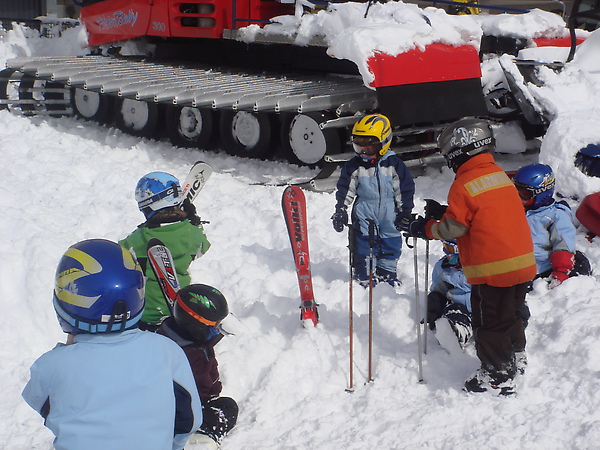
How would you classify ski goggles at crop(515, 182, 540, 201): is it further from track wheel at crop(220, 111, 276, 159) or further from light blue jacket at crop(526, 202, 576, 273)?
track wheel at crop(220, 111, 276, 159)

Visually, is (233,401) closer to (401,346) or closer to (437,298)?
(401,346)

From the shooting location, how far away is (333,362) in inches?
159

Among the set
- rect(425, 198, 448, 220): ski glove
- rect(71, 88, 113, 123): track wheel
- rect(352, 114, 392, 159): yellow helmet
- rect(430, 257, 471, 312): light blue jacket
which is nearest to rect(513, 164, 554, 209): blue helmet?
rect(430, 257, 471, 312): light blue jacket

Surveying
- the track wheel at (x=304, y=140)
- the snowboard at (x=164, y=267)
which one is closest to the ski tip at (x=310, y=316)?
the snowboard at (x=164, y=267)

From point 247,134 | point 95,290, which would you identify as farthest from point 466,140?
point 247,134

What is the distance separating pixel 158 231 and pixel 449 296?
1.86m

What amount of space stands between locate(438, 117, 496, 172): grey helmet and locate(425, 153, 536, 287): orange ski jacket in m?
0.05

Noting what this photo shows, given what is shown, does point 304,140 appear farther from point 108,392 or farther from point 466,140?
point 108,392

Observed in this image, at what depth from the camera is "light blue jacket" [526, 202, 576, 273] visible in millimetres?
4645

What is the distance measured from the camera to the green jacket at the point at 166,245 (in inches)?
156

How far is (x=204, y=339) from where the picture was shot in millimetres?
3361

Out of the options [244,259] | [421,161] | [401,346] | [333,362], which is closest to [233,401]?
[333,362]

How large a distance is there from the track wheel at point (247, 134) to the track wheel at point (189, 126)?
0.22 meters

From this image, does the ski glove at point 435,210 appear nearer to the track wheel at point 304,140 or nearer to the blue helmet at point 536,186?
the blue helmet at point 536,186
